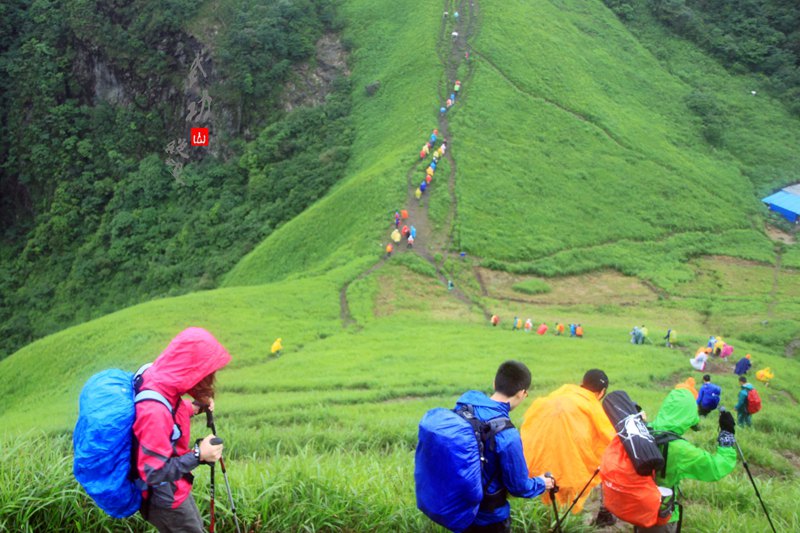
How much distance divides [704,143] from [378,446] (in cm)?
4737

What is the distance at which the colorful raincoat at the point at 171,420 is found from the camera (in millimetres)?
4996

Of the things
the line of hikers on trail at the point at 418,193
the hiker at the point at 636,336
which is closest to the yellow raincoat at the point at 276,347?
the line of hikers on trail at the point at 418,193

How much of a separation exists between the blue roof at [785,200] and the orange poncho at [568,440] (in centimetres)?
4376

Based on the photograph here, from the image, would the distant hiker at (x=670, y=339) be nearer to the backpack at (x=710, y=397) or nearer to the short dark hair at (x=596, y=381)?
the backpack at (x=710, y=397)

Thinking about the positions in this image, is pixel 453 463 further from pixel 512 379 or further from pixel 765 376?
pixel 765 376

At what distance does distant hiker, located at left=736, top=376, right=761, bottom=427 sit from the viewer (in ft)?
54.9

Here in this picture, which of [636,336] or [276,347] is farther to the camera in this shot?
[636,336]

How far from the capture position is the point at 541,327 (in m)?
27.7

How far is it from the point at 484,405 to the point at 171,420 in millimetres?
2674

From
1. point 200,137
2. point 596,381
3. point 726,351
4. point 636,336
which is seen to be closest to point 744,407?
point 726,351

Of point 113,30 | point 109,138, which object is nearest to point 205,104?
point 109,138

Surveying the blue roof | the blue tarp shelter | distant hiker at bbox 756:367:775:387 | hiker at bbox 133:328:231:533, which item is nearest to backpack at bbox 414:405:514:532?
hiker at bbox 133:328:231:533

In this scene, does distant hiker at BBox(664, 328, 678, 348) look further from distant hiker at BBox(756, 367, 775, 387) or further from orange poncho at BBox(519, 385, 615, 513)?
orange poncho at BBox(519, 385, 615, 513)

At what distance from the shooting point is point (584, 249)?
36906 mm
